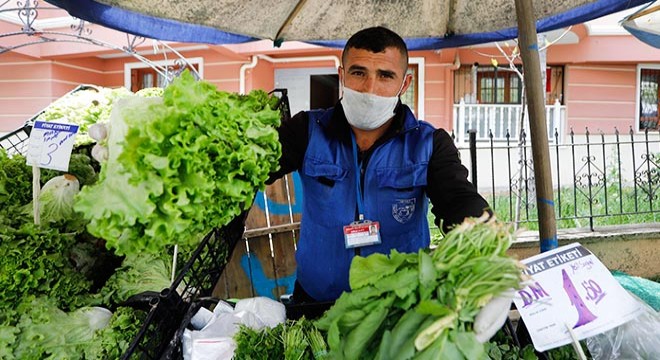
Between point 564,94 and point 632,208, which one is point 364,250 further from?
point 564,94

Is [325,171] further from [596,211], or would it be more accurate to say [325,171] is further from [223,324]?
[596,211]

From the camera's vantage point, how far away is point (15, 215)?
7.08 ft

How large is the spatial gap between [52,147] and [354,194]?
1.31m

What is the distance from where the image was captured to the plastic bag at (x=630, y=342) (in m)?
1.74

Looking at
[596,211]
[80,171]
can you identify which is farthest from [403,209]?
[596,211]

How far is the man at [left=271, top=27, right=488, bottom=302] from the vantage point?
2.10 meters

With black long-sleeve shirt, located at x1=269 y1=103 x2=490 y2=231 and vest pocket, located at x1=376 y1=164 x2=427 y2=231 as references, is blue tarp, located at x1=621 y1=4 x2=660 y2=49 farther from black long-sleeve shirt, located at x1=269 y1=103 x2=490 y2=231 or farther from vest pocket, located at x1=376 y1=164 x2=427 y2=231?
vest pocket, located at x1=376 y1=164 x2=427 y2=231

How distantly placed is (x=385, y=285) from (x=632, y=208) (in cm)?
656

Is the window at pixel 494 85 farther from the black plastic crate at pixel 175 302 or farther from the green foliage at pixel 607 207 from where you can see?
the black plastic crate at pixel 175 302

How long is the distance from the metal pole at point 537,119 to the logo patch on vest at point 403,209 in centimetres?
54

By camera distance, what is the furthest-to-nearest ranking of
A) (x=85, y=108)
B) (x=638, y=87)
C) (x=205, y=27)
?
(x=638, y=87) < (x=85, y=108) < (x=205, y=27)

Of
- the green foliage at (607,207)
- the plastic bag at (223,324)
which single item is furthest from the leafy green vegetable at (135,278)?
the green foliage at (607,207)

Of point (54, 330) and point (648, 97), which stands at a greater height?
point (648, 97)

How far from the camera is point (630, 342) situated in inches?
69.1
